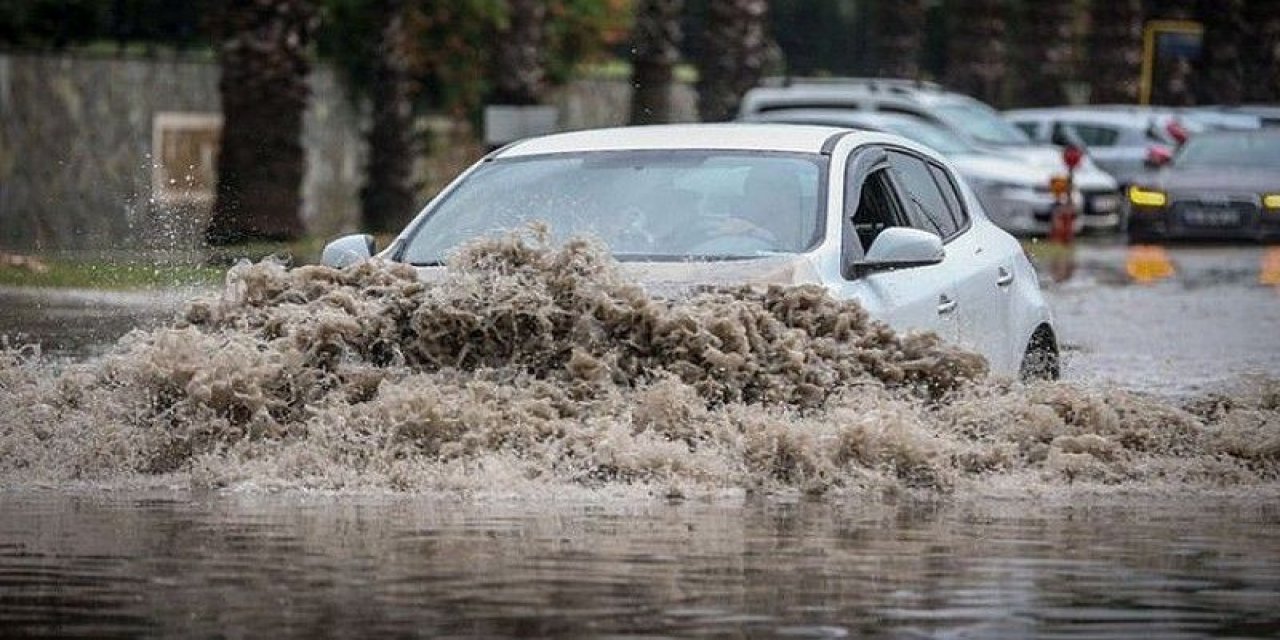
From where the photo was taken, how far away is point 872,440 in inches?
452

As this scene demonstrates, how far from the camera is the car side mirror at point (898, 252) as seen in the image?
40.1 feet

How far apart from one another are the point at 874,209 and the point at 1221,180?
2388 centimetres

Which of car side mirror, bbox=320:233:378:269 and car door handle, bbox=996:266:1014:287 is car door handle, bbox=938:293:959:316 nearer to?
car door handle, bbox=996:266:1014:287

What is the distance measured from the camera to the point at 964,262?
13375mm

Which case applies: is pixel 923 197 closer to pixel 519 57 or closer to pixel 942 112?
pixel 519 57

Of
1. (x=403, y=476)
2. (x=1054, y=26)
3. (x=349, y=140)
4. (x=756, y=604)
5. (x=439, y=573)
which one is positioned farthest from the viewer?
(x=1054, y=26)

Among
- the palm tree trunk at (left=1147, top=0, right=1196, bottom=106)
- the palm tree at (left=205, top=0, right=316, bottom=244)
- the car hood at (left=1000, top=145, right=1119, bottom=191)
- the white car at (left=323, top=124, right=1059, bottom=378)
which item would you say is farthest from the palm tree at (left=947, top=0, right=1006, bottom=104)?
the white car at (left=323, top=124, right=1059, bottom=378)

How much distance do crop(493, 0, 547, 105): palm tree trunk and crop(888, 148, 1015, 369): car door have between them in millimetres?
22761

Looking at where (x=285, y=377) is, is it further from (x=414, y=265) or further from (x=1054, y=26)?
(x=1054, y=26)

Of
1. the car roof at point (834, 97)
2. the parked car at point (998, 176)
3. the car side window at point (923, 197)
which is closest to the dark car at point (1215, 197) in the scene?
the parked car at point (998, 176)

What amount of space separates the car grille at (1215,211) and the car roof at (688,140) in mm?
23261

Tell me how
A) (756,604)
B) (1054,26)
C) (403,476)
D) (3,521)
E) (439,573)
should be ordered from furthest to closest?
(1054,26), (403,476), (3,521), (439,573), (756,604)

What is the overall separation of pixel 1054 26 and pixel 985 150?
669 inches

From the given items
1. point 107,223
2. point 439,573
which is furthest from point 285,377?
point 107,223
